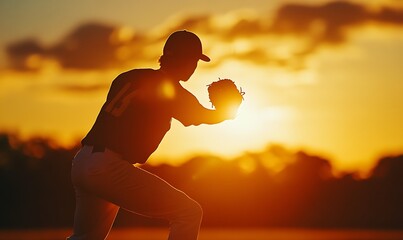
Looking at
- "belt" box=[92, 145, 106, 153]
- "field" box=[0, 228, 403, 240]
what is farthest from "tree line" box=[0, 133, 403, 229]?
"belt" box=[92, 145, 106, 153]

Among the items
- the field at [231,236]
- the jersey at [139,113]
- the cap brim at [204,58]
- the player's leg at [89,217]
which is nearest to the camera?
the jersey at [139,113]

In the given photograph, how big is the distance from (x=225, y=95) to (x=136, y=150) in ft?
3.69

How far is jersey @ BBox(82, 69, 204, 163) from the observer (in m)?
9.49

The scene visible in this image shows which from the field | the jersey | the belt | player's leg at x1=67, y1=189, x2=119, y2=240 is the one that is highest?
the field

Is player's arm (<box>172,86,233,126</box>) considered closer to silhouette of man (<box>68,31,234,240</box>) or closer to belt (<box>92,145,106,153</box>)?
silhouette of man (<box>68,31,234,240</box>)

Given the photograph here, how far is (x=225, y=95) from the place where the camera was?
10133 millimetres

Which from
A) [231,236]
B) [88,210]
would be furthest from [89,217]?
[231,236]

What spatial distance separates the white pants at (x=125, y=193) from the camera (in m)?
9.40

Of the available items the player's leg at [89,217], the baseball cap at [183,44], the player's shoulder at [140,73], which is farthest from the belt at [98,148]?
the baseball cap at [183,44]

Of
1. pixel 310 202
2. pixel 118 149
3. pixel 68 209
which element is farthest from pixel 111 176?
pixel 310 202

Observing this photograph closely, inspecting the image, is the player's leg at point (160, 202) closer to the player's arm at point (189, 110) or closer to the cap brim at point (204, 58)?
the player's arm at point (189, 110)

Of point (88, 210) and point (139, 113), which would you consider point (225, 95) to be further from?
point (88, 210)

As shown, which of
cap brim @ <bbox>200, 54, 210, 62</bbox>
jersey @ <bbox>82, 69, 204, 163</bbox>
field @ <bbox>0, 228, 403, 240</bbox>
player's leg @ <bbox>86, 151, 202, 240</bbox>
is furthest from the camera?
field @ <bbox>0, 228, 403, 240</bbox>

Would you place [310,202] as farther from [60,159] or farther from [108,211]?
[108,211]
